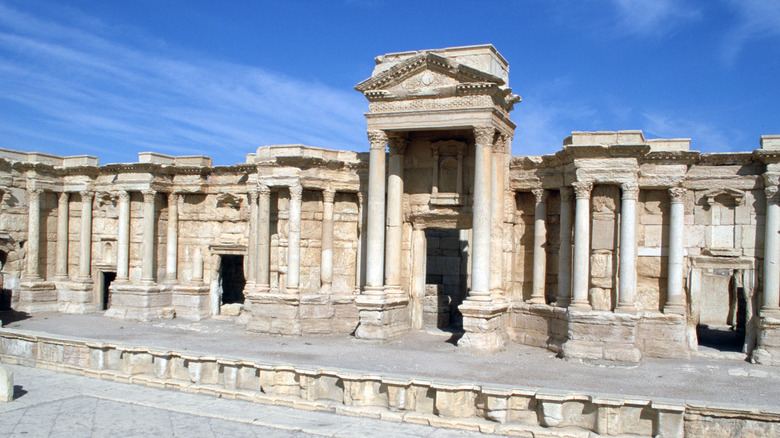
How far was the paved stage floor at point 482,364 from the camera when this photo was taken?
11930mm

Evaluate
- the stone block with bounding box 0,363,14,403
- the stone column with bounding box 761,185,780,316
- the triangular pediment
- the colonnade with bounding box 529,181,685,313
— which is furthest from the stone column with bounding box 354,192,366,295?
the stone column with bounding box 761,185,780,316

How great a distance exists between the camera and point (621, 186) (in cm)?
1534

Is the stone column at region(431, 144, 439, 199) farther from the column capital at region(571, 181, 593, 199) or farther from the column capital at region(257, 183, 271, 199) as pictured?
the column capital at region(257, 183, 271, 199)

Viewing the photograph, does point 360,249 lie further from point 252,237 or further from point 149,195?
point 149,195

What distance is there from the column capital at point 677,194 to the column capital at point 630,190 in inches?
43.0

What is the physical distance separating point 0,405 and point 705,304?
21.7 meters

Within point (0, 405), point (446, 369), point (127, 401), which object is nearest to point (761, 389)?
point (446, 369)

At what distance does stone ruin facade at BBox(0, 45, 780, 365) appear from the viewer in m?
15.6

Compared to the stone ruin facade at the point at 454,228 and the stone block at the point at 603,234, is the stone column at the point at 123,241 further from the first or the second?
the stone block at the point at 603,234

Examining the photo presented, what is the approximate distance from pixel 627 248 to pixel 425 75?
6600 mm

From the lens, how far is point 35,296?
2398cm

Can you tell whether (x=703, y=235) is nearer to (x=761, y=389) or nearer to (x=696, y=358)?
(x=696, y=358)

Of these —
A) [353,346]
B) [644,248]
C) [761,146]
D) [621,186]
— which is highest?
[761,146]

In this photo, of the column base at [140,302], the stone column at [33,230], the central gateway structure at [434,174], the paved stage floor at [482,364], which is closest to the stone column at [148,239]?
the column base at [140,302]
